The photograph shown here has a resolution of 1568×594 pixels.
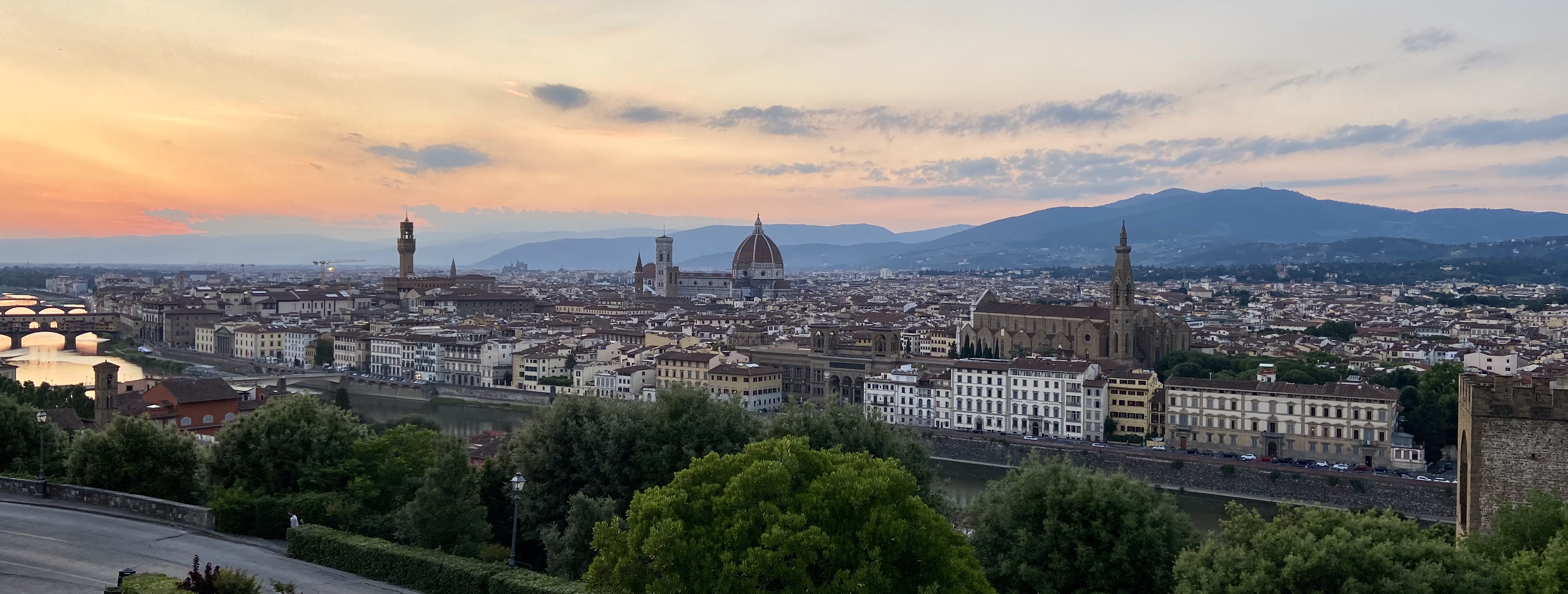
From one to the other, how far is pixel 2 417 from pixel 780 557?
44.0ft

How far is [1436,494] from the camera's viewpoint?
26141 millimetres

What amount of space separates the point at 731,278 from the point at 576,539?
329ft

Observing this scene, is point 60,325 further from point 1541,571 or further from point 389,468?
point 1541,571

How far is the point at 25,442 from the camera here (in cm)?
1577

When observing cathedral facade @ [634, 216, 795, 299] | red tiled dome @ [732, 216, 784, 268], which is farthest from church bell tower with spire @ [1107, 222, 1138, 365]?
red tiled dome @ [732, 216, 784, 268]

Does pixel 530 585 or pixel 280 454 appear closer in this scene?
pixel 530 585

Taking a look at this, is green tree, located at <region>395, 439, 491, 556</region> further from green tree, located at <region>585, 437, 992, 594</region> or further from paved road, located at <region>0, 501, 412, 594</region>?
green tree, located at <region>585, 437, 992, 594</region>

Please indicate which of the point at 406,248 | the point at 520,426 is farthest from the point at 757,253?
the point at 520,426

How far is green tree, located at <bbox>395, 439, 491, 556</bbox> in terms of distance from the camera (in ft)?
38.9

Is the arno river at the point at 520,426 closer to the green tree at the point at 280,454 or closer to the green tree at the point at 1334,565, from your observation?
the green tree at the point at 280,454

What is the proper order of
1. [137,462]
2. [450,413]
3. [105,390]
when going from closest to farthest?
[137,462], [105,390], [450,413]

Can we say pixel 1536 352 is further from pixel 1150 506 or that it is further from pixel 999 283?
pixel 999 283

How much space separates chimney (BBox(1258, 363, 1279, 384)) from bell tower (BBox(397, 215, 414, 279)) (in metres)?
76.4

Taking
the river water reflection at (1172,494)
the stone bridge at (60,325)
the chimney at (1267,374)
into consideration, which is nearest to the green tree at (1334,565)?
the river water reflection at (1172,494)
